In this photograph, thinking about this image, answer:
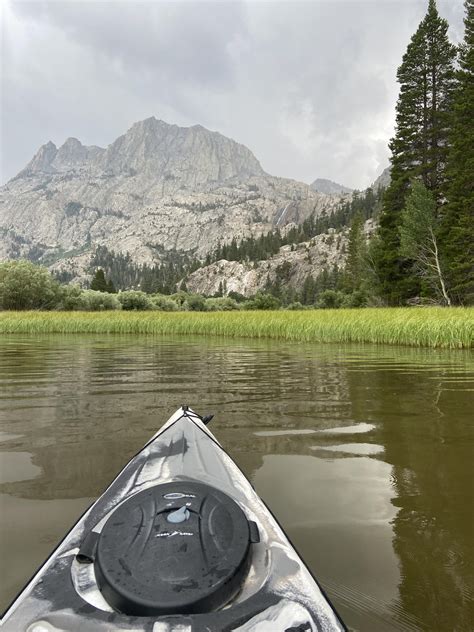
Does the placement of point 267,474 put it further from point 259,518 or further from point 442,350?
point 442,350

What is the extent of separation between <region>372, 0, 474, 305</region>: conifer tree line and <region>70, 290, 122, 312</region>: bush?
28.1 metres

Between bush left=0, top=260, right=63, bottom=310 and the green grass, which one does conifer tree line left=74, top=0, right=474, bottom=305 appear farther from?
bush left=0, top=260, right=63, bottom=310

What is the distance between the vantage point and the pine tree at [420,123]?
3191cm

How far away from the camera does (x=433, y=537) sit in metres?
2.48

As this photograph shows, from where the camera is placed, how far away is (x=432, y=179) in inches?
1270

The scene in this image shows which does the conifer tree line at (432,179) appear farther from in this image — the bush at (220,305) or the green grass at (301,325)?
the bush at (220,305)

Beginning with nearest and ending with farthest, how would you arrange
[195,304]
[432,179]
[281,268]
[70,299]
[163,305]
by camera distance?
[432,179] → [70,299] → [163,305] → [195,304] → [281,268]

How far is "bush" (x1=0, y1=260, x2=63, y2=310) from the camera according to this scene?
42812 millimetres

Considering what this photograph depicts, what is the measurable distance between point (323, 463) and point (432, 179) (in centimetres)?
3344

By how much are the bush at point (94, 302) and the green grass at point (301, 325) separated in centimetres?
1851

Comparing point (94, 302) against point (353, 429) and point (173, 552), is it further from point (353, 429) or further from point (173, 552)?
point (173, 552)

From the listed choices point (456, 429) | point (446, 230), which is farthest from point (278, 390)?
point (446, 230)

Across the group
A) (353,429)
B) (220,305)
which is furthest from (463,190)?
(220,305)

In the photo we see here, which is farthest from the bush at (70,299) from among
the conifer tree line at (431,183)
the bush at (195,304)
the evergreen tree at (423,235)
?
the evergreen tree at (423,235)
